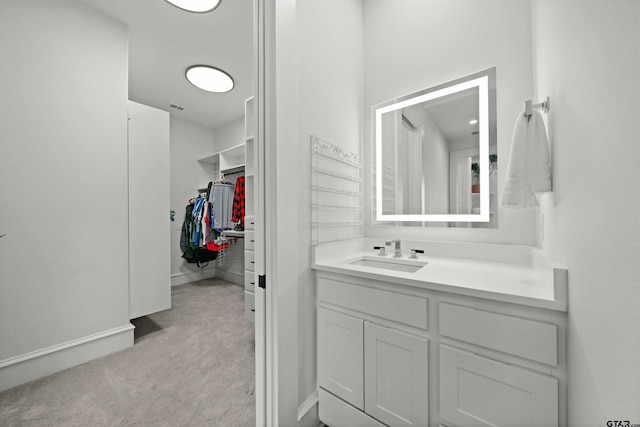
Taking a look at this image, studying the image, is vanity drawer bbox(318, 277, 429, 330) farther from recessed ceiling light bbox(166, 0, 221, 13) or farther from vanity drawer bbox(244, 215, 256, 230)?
recessed ceiling light bbox(166, 0, 221, 13)

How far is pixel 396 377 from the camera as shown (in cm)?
105

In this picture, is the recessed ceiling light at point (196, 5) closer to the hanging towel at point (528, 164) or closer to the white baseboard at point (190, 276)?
the hanging towel at point (528, 164)

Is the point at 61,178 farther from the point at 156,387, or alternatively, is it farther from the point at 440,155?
the point at 440,155

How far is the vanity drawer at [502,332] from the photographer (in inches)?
29.6

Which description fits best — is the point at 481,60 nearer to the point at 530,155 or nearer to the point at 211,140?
the point at 530,155

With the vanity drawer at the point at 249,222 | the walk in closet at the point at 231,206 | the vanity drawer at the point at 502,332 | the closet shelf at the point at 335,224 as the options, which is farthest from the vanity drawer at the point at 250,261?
the vanity drawer at the point at 502,332

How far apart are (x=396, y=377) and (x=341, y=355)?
0.29 meters

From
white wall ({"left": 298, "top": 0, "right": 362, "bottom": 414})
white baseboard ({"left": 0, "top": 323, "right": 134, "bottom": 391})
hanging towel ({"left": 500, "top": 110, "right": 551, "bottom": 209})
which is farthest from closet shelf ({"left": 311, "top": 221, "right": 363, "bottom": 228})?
white baseboard ({"left": 0, "top": 323, "right": 134, "bottom": 391})

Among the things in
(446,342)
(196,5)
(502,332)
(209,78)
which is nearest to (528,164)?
(502,332)

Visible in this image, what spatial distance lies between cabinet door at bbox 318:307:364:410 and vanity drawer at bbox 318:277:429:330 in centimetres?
7

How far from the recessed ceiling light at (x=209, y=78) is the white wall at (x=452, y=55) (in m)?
1.78

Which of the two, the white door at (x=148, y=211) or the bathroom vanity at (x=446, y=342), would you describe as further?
the white door at (x=148, y=211)

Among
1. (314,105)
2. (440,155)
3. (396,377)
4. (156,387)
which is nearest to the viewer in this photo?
(396,377)

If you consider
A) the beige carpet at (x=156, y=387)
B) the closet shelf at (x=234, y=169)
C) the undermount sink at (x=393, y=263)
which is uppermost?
the closet shelf at (x=234, y=169)
